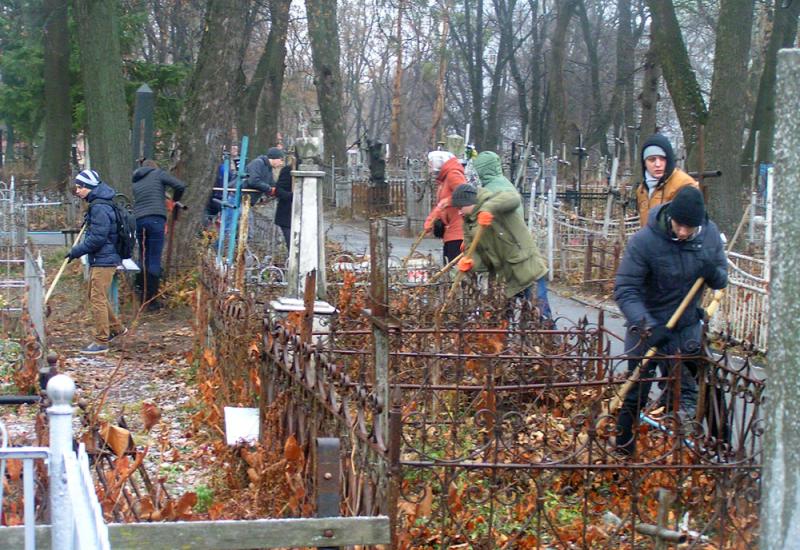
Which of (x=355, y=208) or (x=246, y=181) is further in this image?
(x=355, y=208)

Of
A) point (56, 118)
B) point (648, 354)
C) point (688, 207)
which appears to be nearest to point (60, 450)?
point (648, 354)

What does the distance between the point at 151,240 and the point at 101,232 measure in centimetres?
170

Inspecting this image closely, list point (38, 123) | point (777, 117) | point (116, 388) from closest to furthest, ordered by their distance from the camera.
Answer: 1. point (777, 117)
2. point (116, 388)
3. point (38, 123)

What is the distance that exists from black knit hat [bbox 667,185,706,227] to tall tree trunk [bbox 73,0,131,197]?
944 cm

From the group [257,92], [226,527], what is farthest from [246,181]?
[257,92]

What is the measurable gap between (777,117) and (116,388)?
23.0 feet

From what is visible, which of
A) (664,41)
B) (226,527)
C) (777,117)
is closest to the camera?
(777,117)

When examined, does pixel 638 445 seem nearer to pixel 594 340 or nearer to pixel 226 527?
pixel 594 340

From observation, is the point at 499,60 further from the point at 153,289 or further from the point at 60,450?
the point at 60,450

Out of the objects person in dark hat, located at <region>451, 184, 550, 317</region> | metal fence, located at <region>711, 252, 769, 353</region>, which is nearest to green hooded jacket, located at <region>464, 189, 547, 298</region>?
person in dark hat, located at <region>451, 184, 550, 317</region>

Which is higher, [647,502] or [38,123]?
[38,123]

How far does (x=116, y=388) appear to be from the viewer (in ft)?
27.7

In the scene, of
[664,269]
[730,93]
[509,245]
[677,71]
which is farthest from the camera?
[677,71]

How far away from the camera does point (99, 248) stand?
9633mm
